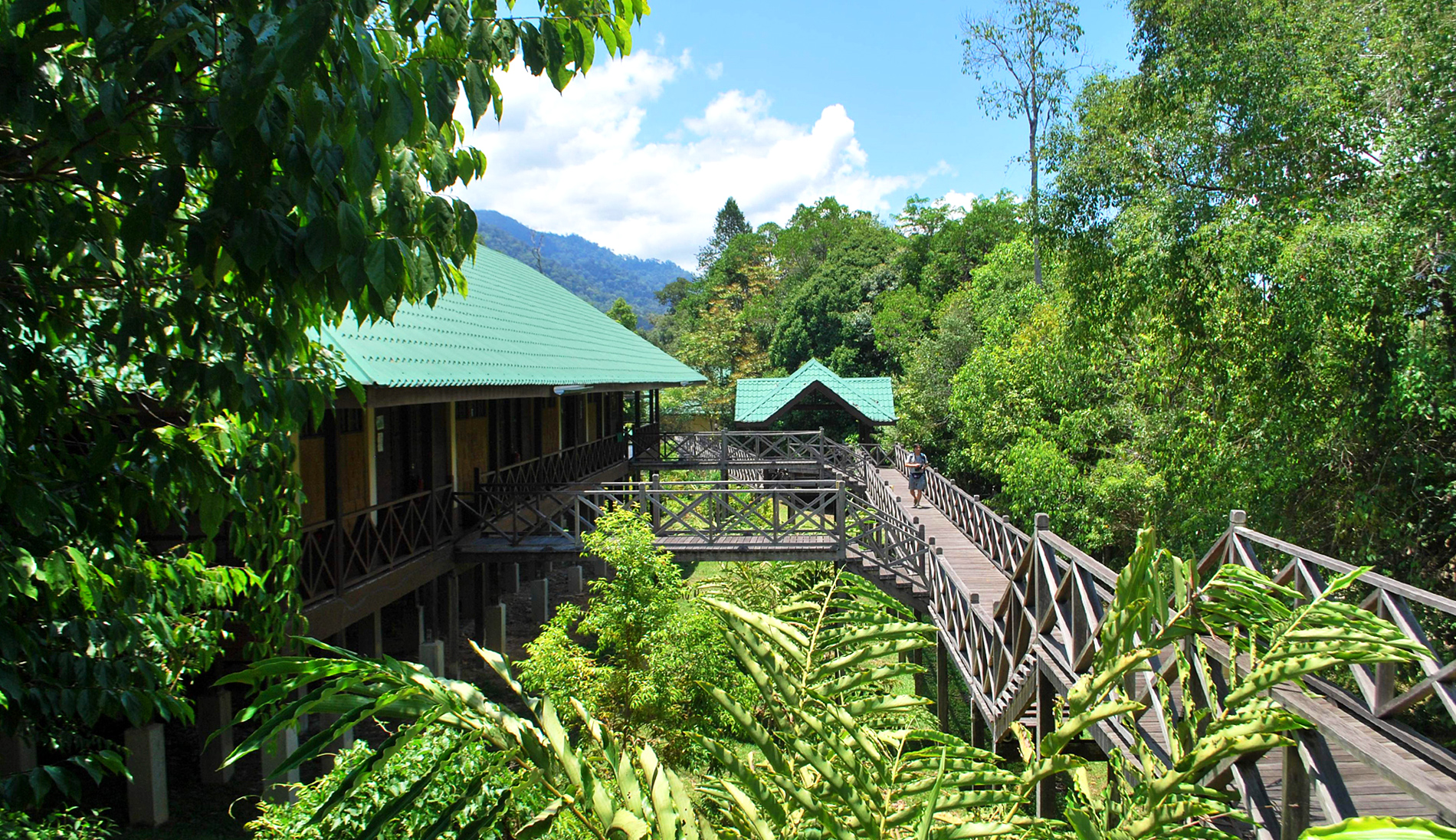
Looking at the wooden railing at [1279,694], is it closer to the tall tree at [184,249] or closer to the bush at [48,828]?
Answer: the tall tree at [184,249]

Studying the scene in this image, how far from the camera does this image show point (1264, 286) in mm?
10188

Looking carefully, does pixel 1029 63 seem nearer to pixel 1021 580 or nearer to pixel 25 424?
pixel 1021 580

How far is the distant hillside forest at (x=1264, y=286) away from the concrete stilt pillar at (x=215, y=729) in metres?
11.7

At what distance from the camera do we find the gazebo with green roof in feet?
92.4

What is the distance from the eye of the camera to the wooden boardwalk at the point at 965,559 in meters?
11.0

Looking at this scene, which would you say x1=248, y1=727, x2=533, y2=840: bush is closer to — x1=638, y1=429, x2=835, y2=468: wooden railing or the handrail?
the handrail

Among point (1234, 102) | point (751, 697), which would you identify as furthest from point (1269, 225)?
point (751, 697)

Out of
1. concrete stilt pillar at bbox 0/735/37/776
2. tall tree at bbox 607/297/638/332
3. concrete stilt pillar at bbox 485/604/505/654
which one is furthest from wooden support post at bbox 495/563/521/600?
tall tree at bbox 607/297/638/332

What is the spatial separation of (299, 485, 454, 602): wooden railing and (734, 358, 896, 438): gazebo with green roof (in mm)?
17219

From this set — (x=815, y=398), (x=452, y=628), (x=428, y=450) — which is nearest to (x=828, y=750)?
(x=452, y=628)

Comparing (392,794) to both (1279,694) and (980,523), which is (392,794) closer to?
(1279,694)

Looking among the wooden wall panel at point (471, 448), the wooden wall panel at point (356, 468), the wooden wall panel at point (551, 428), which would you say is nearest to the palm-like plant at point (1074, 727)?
the wooden wall panel at point (356, 468)

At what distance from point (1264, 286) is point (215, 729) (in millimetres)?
12499

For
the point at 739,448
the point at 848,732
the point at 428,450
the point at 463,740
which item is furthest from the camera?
the point at 739,448
